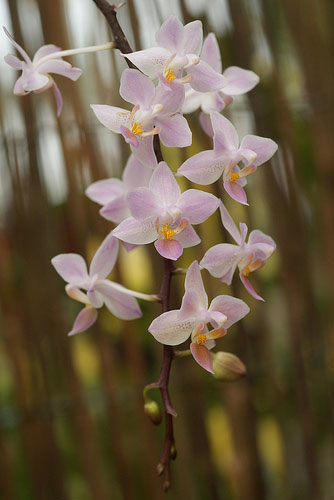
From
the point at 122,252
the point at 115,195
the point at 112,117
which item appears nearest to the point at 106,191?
the point at 115,195

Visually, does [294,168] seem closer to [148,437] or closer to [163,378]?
[148,437]

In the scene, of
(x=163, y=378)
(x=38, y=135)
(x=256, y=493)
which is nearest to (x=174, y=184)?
(x=163, y=378)

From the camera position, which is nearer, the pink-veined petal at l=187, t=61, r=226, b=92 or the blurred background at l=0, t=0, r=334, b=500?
the pink-veined petal at l=187, t=61, r=226, b=92

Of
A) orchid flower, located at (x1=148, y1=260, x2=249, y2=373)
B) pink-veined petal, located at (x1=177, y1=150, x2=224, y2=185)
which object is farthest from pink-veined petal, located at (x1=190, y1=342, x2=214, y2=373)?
pink-veined petal, located at (x1=177, y1=150, x2=224, y2=185)

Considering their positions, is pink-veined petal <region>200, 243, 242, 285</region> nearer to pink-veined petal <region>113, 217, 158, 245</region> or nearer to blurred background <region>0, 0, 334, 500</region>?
pink-veined petal <region>113, 217, 158, 245</region>

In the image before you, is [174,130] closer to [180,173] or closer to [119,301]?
[180,173]

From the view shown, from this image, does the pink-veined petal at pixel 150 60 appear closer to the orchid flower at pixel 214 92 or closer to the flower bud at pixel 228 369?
the orchid flower at pixel 214 92
